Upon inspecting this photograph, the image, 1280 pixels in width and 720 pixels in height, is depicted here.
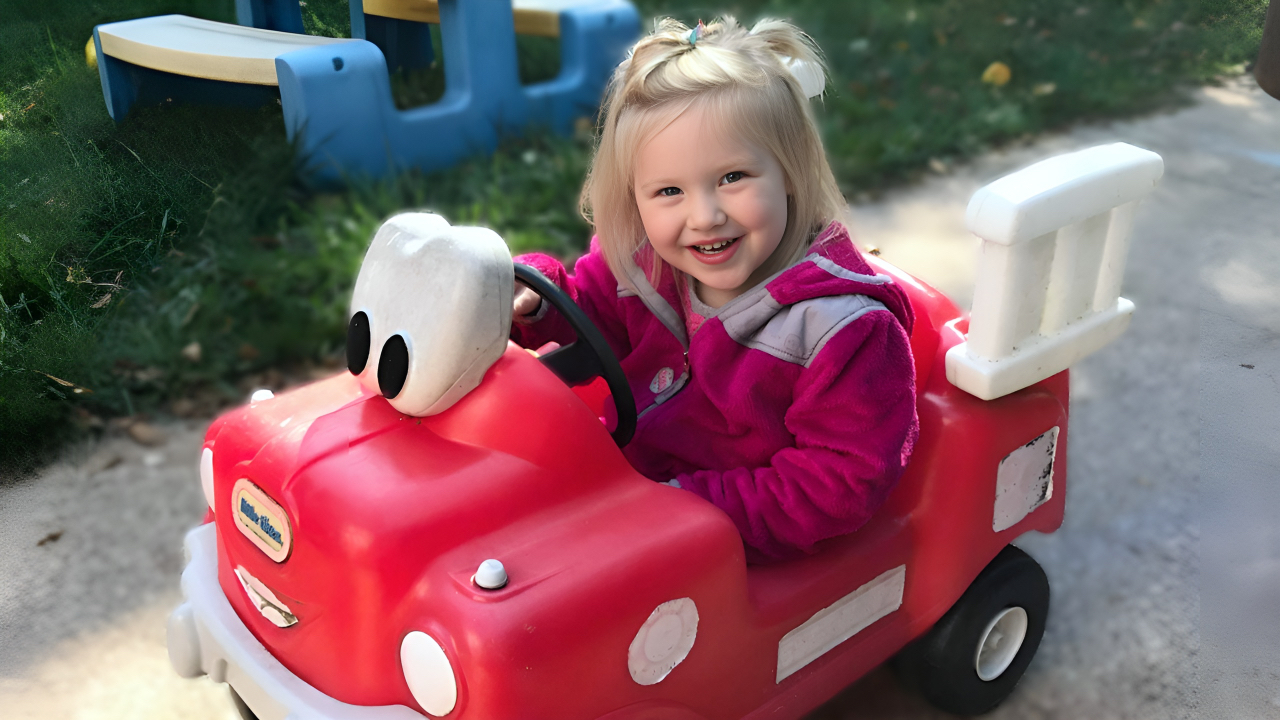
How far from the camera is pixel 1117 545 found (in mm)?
2199

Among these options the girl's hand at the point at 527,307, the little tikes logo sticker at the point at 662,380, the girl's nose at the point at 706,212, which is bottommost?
the little tikes logo sticker at the point at 662,380

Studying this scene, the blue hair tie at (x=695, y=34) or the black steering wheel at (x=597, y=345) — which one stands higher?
the blue hair tie at (x=695, y=34)

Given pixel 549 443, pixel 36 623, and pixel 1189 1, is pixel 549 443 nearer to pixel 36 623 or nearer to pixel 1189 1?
pixel 36 623

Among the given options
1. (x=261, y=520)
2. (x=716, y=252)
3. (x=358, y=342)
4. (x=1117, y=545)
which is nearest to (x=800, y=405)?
(x=716, y=252)

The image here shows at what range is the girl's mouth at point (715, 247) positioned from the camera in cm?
151

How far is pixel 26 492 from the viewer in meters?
2.29

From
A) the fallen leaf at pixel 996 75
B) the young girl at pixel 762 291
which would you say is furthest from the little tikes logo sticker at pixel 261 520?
the fallen leaf at pixel 996 75

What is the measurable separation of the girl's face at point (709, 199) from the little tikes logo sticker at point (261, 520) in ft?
2.01

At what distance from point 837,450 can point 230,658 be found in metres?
0.81

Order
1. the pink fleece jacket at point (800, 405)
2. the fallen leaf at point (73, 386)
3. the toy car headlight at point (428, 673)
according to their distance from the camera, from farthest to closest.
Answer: the fallen leaf at point (73, 386) < the pink fleece jacket at point (800, 405) < the toy car headlight at point (428, 673)

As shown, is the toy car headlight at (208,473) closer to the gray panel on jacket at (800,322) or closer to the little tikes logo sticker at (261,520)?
the little tikes logo sticker at (261,520)

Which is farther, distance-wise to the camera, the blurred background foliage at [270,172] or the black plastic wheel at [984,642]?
the blurred background foliage at [270,172]

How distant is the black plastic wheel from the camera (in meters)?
1.72

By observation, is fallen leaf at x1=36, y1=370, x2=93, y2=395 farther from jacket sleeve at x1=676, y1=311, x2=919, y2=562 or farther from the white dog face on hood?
jacket sleeve at x1=676, y1=311, x2=919, y2=562
